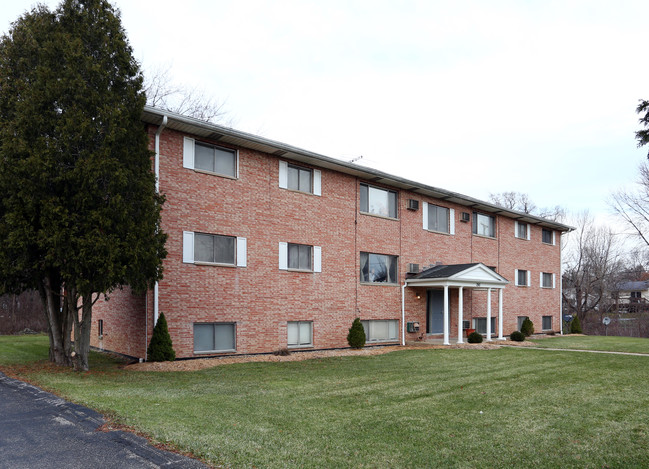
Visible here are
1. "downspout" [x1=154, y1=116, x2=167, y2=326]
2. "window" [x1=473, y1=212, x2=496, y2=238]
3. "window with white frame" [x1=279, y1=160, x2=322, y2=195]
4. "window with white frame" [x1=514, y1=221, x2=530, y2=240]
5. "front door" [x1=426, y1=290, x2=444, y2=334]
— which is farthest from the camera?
"window with white frame" [x1=514, y1=221, x2=530, y2=240]

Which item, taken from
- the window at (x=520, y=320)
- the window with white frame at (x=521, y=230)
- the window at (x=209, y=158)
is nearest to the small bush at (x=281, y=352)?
the window at (x=209, y=158)

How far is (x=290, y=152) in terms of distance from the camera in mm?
16062

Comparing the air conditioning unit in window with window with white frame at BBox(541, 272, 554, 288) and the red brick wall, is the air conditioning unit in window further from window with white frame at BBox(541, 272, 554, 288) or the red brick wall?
window with white frame at BBox(541, 272, 554, 288)

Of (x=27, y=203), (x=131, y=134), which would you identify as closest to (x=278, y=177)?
(x=131, y=134)

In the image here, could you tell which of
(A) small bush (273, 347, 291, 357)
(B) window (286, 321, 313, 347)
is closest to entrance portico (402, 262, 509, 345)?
(B) window (286, 321, 313, 347)

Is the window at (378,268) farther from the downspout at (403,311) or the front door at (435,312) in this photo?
Answer: the front door at (435,312)

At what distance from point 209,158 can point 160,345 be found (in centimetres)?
545

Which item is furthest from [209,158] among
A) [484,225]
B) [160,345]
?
[484,225]

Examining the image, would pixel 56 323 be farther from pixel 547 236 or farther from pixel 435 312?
pixel 547 236

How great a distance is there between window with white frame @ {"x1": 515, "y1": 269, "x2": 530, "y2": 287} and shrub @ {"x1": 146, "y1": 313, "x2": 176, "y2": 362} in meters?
19.3

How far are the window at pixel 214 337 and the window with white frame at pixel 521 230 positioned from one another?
1752 centimetres

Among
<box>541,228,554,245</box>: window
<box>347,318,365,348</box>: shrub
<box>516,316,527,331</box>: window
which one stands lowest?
<box>516,316,527,331</box>: window

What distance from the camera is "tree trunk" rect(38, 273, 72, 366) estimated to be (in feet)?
40.0

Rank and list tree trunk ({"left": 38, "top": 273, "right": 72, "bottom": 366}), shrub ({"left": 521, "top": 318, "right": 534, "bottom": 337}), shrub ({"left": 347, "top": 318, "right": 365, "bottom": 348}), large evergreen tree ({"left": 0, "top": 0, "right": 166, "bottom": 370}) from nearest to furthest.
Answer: large evergreen tree ({"left": 0, "top": 0, "right": 166, "bottom": 370})
tree trunk ({"left": 38, "top": 273, "right": 72, "bottom": 366})
shrub ({"left": 347, "top": 318, "right": 365, "bottom": 348})
shrub ({"left": 521, "top": 318, "right": 534, "bottom": 337})
